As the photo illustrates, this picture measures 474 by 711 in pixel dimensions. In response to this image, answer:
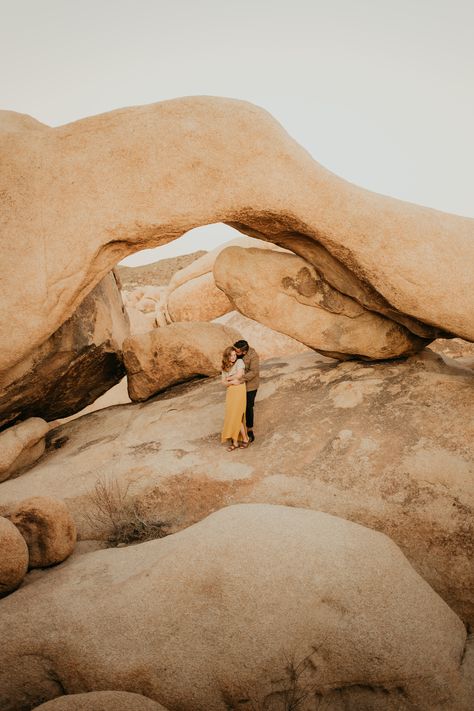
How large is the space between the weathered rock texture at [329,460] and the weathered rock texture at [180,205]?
1.11m

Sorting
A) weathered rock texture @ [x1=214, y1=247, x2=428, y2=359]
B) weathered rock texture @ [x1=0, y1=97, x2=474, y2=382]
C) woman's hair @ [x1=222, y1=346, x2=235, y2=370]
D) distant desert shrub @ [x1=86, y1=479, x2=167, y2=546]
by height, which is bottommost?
distant desert shrub @ [x1=86, y1=479, x2=167, y2=546]

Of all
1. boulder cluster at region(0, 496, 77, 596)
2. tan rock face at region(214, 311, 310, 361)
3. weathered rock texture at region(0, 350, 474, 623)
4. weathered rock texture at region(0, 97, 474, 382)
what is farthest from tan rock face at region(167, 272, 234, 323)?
boulder cluster at region(0, 496, 77, 596)

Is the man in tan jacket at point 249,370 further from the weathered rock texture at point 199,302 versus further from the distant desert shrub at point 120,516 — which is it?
the weathered rock texture at point 199,302

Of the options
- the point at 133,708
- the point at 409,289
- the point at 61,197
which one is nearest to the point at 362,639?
the point at 133,708

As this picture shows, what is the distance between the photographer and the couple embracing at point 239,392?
6543mm

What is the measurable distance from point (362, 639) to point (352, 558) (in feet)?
1.94

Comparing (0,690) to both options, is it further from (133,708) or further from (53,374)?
(53,374)

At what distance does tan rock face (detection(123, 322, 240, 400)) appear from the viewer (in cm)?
846

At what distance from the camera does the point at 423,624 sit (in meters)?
3.86

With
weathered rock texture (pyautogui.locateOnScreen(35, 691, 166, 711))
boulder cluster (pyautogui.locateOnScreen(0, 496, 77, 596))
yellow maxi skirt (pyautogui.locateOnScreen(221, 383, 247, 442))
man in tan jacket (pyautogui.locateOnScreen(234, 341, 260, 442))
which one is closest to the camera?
weathered rock texture (pyautogui.locateOnScreen(35, 691, 166, 711))

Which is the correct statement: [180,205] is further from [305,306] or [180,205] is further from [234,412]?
[234,412]

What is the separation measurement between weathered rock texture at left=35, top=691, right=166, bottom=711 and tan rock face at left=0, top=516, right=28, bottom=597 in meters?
1.48

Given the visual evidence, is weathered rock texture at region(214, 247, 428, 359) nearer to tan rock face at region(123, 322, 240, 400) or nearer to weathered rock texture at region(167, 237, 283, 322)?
tan rock face at region(123, 322, 240, 400)

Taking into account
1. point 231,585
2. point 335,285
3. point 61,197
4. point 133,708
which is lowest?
point 133,708
